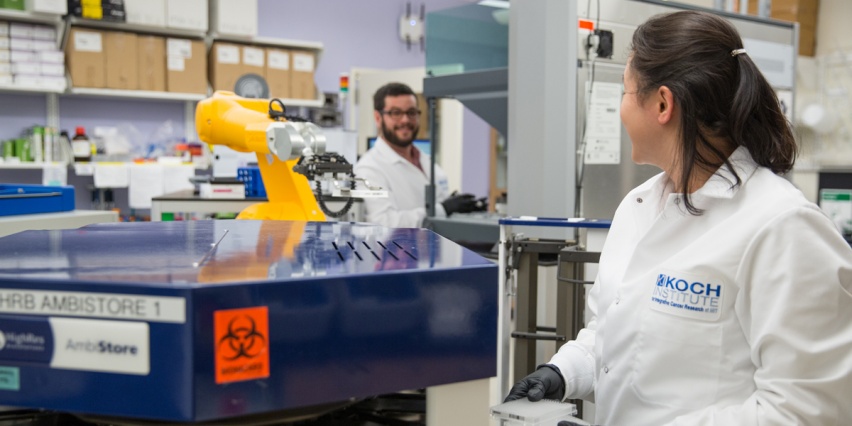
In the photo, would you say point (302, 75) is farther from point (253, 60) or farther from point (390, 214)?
point (390, 214)

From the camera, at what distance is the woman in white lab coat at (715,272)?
0.88 m

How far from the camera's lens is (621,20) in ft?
8.63

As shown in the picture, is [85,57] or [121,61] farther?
[121,61]

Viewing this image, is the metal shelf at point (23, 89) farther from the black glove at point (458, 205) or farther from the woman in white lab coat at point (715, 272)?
the woman in white lab coat at point (715, 272)

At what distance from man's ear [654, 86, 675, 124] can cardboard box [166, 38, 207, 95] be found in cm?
424

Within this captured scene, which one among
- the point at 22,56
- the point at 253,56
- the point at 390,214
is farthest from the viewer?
the point at 253,56

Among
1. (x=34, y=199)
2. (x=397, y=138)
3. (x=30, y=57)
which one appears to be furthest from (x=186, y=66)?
(x=34, y=199)

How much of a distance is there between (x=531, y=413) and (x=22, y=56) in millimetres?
4342

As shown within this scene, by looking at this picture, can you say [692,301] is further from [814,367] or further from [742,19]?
[742,19]

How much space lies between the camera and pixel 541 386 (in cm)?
110

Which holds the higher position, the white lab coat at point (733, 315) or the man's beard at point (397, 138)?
the man's beard at point (397, 138)

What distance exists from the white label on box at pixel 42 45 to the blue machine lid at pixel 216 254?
380cm

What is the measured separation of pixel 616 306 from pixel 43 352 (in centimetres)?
79

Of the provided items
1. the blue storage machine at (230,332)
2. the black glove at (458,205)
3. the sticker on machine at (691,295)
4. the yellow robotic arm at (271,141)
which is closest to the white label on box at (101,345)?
the blue storage machine at (230,332)
